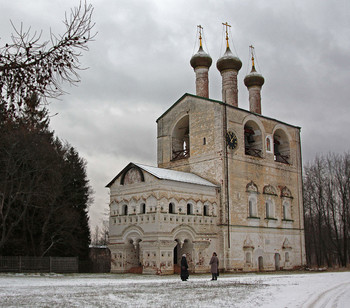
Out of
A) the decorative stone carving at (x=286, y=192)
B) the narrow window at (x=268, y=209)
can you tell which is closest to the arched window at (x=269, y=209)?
the narrow window at (x=268, y=209)

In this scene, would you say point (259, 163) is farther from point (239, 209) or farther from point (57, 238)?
point (57, 238)

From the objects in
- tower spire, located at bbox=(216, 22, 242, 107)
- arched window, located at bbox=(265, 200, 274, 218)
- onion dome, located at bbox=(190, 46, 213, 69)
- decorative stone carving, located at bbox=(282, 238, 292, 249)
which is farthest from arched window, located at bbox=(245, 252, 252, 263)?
onion dome, located at bbox=(190, 46, 213, 69)

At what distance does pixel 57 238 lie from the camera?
27.5 meters

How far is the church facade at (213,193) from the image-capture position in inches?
909

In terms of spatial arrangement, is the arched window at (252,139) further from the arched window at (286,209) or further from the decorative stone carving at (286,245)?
the decorative stone carving at (286,245)

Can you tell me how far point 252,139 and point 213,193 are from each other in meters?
6.09

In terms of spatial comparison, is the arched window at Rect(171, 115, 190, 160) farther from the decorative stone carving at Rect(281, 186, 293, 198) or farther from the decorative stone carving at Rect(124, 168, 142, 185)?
the decorative stone carving at Rect(281, 186, 293, 198)

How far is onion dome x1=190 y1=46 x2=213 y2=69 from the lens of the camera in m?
29.1

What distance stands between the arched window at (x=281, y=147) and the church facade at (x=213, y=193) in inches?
2.8

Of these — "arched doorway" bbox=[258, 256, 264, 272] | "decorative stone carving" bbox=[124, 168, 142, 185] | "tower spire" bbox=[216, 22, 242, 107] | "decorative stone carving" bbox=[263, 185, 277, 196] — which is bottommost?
"arched doorway" bbox=[258, 256, 264, 272]

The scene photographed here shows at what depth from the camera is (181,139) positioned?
29734 millimetres

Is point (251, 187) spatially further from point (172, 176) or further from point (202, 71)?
point (202, 71)

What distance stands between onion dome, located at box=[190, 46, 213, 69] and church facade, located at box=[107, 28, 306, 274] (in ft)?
0.22

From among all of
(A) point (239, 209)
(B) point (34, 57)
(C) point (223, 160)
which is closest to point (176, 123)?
(C) point (223, 160)
